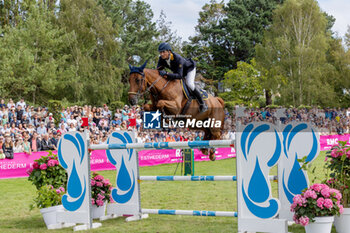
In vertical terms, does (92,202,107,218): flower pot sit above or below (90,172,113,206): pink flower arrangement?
below

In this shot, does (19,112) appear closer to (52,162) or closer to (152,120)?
(152,120)

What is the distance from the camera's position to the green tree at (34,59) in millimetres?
21250

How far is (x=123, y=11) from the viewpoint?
121 feet

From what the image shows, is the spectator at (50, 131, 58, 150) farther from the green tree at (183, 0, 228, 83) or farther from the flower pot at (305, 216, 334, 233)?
the green tree at (183, 0, 228, 83)

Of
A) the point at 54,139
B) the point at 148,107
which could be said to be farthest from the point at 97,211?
the point at 54,139

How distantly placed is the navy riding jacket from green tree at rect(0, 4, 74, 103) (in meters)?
15.9

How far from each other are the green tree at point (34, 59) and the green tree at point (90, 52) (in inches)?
40.1

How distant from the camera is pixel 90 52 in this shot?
29.3 metres

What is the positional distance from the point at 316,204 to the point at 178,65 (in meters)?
3.69

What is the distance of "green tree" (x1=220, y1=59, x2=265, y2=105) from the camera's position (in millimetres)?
33969

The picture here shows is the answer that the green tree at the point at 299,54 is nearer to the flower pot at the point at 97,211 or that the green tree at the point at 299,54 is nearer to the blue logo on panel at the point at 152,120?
the blue logo on panel at the point at 152,120

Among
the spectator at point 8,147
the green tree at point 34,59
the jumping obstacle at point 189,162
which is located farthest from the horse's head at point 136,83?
the green tree at point 34,59

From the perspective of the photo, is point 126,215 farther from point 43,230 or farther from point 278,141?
point 278,141

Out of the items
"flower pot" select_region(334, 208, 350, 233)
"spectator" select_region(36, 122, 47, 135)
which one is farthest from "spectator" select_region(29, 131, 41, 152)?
"flower pot" select_region(334, 208, 350, 233)
